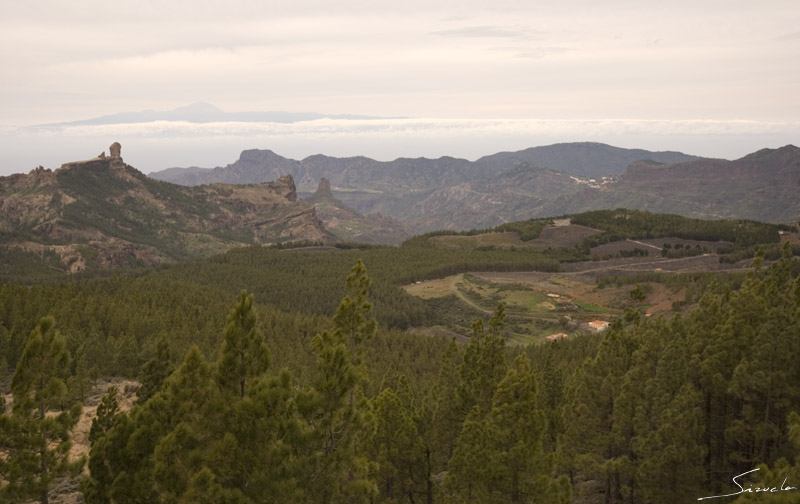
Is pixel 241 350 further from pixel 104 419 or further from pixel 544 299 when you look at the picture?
pixel 544 299

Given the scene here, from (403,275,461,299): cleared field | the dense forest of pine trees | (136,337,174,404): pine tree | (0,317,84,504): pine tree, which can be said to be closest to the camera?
the dense forest of pine trees

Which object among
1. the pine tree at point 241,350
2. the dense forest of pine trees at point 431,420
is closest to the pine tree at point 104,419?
the dense forest of pine trees at point 431,420

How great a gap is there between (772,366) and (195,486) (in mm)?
32144

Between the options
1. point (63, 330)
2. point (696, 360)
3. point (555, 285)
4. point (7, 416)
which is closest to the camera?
point (7, 416)

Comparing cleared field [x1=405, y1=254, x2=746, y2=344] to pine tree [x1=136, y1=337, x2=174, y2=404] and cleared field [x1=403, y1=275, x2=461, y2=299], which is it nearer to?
cleared field [x1=403, y1=275, x2=461, y2=299]

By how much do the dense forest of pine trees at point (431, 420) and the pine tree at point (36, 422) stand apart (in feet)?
0.23

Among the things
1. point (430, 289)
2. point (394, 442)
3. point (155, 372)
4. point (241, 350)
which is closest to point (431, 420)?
point (394, 442)

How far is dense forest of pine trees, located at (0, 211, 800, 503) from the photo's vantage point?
888 inches

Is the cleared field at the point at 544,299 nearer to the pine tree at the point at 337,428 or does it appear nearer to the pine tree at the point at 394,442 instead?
the pine tree at the point at 394,442

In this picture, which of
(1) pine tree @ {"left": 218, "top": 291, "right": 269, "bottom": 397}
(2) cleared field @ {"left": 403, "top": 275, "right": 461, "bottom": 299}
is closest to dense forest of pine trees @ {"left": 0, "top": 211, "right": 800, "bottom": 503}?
(1) pine tree @ {"left": 218, "top": 291, "right": 269, "bottom": 397}

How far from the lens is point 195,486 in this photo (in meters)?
20.4

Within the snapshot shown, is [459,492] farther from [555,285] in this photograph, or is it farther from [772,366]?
[555,285]

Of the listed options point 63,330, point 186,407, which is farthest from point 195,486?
point 63,330

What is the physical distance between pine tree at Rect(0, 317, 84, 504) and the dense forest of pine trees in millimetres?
71
